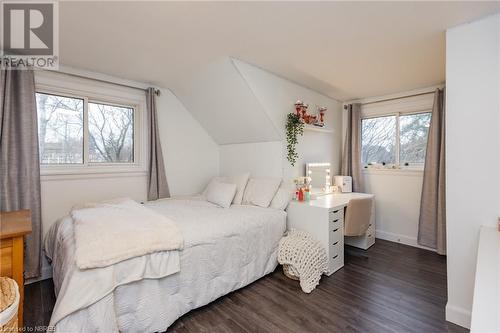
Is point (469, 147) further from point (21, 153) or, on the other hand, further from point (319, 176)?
point (21, 153)

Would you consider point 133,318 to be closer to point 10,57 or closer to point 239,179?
point 239,179

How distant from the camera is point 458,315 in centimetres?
179

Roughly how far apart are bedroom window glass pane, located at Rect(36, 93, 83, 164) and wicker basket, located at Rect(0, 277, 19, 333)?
1757 mm

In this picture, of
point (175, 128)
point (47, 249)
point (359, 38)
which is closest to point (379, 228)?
point (359, 38)

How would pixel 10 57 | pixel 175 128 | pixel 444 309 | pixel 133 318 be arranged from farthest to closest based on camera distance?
pixel 175 128
pixel 10 57
pixel 444 309
pixel 133 318

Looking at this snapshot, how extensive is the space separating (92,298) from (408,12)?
2.79 meters

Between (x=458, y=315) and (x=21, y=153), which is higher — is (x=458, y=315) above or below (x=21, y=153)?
below

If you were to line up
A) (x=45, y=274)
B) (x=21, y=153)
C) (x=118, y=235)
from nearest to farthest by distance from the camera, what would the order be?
(x=118, y=235) < (x=21, y=153) < (x=45, y=274)

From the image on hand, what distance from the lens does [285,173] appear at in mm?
3125

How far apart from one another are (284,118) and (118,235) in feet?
7.46

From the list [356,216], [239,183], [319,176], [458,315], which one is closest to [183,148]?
[239,183]

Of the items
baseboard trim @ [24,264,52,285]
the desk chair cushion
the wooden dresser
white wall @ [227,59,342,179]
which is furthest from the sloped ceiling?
baseboard trim @ [24,264,52,285]

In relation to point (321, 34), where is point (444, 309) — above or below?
below

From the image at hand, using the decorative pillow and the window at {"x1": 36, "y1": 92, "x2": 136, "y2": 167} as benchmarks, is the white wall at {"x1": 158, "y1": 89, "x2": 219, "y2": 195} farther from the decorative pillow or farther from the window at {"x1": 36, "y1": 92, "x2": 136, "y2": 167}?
the decorative pillow
